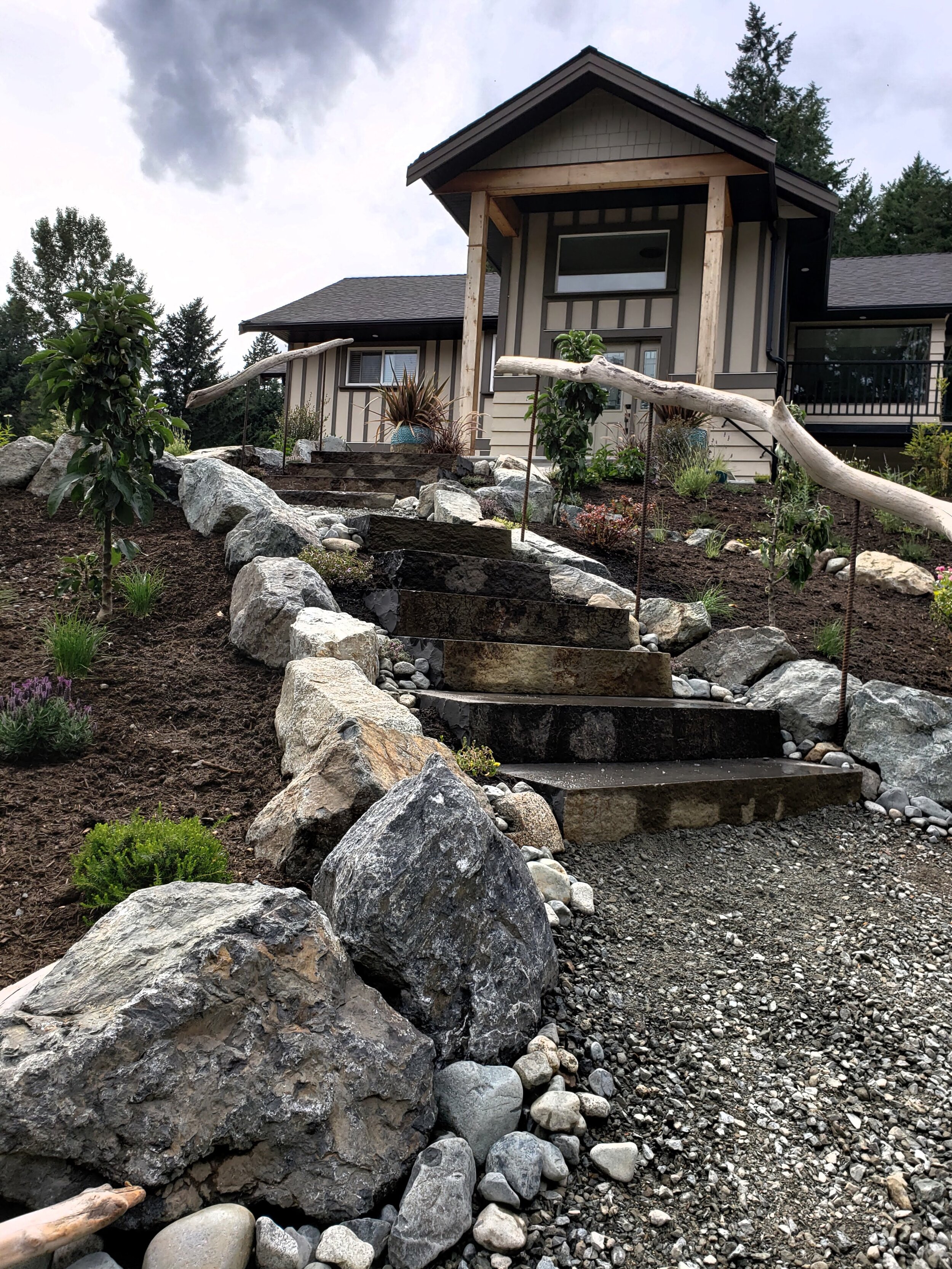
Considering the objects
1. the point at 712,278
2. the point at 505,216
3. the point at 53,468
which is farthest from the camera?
the point at 505,216

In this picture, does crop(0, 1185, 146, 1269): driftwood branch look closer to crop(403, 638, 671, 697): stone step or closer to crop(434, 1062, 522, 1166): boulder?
crop(434, 1062, 522, 1166): boulder

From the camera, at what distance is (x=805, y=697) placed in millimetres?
4445

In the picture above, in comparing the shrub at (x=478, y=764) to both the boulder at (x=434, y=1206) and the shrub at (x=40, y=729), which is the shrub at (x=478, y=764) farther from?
the boulder at (x=434, y=1206)

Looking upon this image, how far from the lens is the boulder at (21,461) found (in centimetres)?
639

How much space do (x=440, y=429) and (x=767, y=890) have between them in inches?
286

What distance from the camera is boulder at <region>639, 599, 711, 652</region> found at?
17.0 feet

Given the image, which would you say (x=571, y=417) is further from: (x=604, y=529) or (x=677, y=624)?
(x=677, y=624)

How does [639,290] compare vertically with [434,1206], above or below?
above

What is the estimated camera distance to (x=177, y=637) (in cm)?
420

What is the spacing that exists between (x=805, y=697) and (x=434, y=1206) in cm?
344

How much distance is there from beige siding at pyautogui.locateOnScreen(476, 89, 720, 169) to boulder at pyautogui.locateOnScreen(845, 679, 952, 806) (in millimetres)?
9153

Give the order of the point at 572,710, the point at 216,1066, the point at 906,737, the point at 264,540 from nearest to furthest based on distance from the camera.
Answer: the point at 216,1066 < the point at 572,710 < the point at 906,737 < the point at 264,540

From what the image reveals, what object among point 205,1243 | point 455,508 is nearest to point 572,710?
point 205,1243

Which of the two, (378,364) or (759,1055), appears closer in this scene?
(759,1055)
